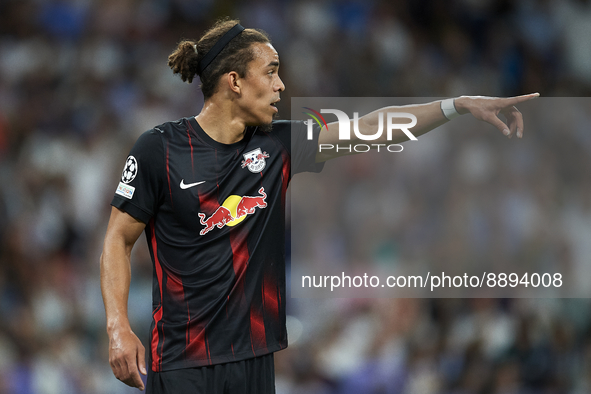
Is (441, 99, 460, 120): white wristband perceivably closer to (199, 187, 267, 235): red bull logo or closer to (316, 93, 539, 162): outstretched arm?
(316, 93, 539, 162): outstretched arm

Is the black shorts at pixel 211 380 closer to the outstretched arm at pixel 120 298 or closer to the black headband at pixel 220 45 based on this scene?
the outstretched arm at pixel 120 298

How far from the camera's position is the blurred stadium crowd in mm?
4723

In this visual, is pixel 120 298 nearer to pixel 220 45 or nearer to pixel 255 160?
pixel 255 160

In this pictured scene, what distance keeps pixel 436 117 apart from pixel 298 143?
0.66 meters

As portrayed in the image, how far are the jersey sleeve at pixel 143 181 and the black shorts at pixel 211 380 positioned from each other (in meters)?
0.64

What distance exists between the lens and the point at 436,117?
3.00 meters

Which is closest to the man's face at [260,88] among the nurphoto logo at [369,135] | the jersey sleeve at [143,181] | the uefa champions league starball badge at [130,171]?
the nurphoto logo at [369,135]

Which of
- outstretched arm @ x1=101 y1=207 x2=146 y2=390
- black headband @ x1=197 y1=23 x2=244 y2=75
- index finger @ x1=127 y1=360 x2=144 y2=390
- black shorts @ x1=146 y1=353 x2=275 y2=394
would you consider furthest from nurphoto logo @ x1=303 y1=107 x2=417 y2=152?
index finger @ x1=127 y1=360 x2=144 y2=390

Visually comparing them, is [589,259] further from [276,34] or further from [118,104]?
[118,104]

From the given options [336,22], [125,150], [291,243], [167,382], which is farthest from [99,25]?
[167,382]

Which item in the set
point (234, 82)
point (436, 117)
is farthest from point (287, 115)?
point (234, 82)

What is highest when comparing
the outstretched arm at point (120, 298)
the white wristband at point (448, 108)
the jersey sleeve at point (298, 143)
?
the white wristband at point (448, 108)

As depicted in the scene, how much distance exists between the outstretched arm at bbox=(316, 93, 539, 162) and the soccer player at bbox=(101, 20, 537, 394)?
293mm

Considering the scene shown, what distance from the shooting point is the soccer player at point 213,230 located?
2.61 m
